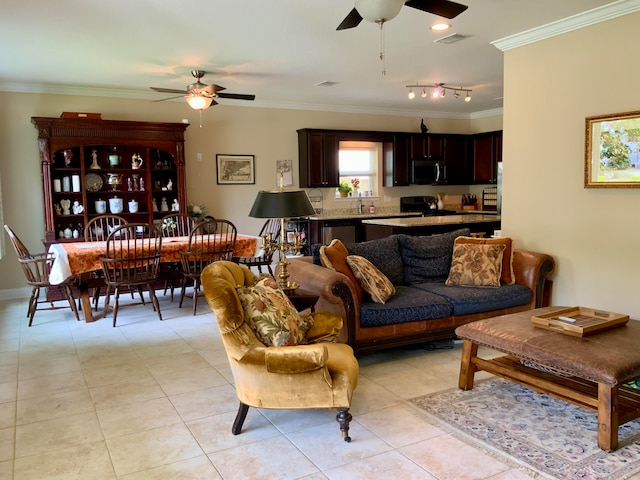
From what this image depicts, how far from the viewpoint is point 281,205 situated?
3.24 meters

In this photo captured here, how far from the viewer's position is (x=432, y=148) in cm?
873

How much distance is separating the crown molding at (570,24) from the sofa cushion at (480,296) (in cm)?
223

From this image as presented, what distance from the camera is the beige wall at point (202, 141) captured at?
611 cm

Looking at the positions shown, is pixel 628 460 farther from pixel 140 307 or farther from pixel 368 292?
pixel 140 307

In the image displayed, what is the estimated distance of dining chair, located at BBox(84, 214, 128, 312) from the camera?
5.11 m

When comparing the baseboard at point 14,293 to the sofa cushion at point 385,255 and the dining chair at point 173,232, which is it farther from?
the sofa cushion at point 385,255

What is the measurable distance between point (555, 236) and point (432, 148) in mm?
4488

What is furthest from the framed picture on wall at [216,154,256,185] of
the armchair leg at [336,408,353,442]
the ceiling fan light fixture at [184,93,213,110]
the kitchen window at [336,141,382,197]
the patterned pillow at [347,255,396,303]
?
the armchair leg at [336,408,353,442]

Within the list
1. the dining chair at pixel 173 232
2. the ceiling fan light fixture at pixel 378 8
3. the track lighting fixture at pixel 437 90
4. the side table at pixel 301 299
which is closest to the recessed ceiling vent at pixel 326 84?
the track lighting fixture at pixel 437 90

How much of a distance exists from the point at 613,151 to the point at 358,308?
243 centimetres

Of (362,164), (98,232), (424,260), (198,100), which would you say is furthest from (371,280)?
(362,164)

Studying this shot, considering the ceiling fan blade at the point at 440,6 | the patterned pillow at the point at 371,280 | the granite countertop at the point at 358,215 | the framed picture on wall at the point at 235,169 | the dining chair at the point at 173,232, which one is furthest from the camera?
the granite countertop at the point at 358,215

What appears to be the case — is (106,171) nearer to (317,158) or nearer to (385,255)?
(317,158)

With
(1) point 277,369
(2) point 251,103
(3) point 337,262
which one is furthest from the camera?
(2) point 251,103
